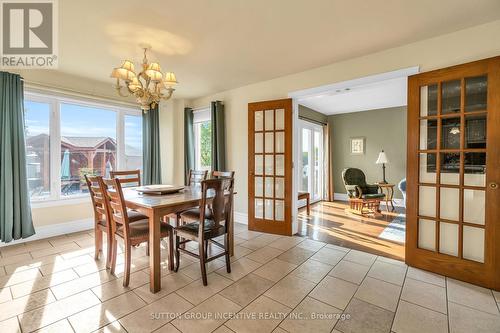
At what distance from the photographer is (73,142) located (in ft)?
12.9

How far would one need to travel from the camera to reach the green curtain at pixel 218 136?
4.36 meters

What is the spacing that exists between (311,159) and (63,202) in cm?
540

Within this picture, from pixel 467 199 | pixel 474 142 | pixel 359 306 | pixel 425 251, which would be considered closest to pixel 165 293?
pixel 359 306

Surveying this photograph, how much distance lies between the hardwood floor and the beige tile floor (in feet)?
1.19

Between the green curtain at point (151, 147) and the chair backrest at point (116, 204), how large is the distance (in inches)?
89.7

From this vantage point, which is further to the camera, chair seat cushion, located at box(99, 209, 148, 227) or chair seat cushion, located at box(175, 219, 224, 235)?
A: chair seat cushion, located at box(99, 209, 148, 227)

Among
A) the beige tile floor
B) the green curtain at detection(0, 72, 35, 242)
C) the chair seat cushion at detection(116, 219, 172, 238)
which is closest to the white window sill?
the green curtain at detection(0, 72, 35, 242)

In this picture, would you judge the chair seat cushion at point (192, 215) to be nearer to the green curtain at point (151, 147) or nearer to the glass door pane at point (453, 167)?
the green curtain at point (151, 147)

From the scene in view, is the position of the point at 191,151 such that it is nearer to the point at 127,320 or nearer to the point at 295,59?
the point at 295,59

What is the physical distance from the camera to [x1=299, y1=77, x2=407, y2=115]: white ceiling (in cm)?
444

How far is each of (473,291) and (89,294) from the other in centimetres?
346

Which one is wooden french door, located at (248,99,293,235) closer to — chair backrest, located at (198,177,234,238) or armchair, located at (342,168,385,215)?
chair backrest, located at (198,177,234,238)

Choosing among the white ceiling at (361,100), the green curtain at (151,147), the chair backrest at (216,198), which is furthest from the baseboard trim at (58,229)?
the white ceiling at (361,100)

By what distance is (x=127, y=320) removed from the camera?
171 cm
